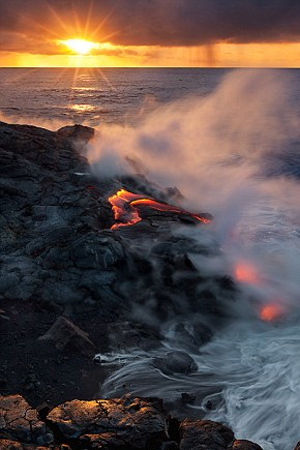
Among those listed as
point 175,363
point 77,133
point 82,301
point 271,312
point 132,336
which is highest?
point 77,133

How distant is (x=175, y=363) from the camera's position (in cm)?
1072

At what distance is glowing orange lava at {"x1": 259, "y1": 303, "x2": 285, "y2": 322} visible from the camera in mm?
13305

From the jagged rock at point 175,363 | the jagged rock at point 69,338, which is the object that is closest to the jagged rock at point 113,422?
the jagged rock at point 175,363

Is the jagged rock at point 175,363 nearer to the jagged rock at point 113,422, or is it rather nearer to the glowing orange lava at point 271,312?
the jagged rock at point 113,422

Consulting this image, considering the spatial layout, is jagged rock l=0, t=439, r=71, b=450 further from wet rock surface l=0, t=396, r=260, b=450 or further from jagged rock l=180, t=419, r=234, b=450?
jagged rock l=180, t=419, r=234, b=450

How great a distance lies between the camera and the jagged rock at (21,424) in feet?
21.8

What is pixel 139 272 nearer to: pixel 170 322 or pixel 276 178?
pixel 170 322

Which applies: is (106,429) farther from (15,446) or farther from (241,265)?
(241,265)

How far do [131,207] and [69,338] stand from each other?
903cm

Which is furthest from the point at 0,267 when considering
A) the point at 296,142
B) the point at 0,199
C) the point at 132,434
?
the point at 296,142

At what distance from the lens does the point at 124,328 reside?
12.1 m

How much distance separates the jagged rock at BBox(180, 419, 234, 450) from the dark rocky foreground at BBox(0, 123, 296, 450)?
0.07 feet

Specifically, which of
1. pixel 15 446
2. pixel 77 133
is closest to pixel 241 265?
pixel 15 446

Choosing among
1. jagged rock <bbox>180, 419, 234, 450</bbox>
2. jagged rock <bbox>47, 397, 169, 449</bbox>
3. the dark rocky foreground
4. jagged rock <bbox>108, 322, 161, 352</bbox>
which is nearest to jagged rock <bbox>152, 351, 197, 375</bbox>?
the dark rocky foreground
